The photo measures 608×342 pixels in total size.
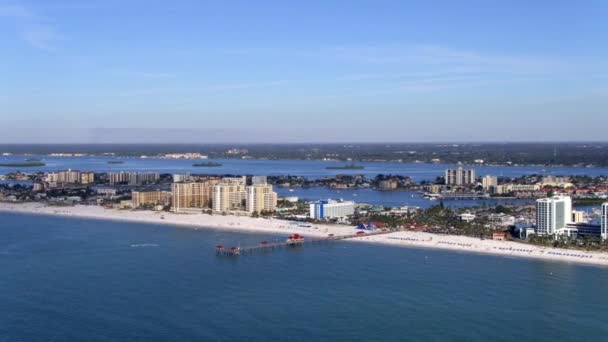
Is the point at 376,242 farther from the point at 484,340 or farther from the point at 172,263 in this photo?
the point at 484,340

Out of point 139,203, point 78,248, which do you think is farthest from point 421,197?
point 78,248

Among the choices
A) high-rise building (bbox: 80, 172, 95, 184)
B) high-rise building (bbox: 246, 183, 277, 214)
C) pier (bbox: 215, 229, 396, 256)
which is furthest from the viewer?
high-rise building (bbox: 80, 172, 95, 184)

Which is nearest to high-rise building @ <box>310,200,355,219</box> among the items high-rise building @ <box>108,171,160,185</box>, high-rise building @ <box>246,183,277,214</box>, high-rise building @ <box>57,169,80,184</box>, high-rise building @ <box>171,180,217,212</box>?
high-rise building @ <box>246,183,277,214</box>

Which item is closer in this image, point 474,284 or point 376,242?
point 474,284

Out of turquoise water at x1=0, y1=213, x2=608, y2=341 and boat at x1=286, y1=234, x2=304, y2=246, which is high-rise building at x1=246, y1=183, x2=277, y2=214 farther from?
turquoise water at x1=0, y1=213, x2=608, y2=341

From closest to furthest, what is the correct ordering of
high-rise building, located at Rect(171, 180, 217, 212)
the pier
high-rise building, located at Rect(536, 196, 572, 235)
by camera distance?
1. the pier
2. high-rise building, located at Rect(536, 196, 572, 235)
3. high-rise building, located at Rect(171, 180, 217, 212)

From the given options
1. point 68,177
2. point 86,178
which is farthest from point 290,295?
point 86,178

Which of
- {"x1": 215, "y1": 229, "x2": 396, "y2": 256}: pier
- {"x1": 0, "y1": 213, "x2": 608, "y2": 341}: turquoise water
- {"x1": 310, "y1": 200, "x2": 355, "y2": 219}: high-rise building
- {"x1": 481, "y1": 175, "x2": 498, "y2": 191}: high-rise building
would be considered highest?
{"x1": 481, "y1": 175, "x2": 498, "y2": 191}: high-rise building
